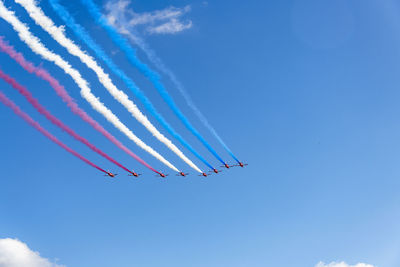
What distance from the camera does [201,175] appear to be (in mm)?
37656

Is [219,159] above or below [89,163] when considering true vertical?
above

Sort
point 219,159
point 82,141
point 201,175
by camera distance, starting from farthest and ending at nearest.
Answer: point 201,175 < point 219,159 < point 82,141

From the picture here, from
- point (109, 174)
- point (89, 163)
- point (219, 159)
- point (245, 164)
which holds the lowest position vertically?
point (89, 163)

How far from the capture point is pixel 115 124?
2483 centimetres

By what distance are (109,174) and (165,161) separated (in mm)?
7185

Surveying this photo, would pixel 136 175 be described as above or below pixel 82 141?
above

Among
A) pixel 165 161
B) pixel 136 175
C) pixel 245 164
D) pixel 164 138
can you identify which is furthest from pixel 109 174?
pixel 245 164

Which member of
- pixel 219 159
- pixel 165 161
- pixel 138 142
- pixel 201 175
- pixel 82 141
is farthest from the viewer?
pixel 201 175

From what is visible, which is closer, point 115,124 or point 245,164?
point 115,124

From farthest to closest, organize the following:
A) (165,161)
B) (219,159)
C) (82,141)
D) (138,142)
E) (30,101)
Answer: (219,159)
(165,161)
(138,142)
(82,141)
(30,101)

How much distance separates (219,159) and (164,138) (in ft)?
25.1

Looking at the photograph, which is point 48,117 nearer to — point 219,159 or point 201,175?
point 219,159

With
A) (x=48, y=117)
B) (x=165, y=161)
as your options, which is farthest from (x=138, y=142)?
(x=48, y=117)

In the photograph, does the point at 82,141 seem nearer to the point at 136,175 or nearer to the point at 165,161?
the point at 165,161
